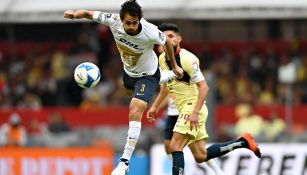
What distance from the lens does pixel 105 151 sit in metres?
20.1

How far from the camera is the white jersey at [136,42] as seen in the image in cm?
1366

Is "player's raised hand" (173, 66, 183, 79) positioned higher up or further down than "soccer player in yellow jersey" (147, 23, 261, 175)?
higher up

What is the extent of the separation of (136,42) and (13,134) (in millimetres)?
12046

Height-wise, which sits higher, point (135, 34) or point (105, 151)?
point (135, 34)

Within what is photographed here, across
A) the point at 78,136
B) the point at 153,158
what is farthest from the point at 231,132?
the point at 153,158

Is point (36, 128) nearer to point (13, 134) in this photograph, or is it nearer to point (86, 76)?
point (13, 134)

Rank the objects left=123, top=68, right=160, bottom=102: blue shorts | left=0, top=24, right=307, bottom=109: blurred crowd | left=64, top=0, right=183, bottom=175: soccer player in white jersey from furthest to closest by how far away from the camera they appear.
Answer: left=0, top=24, right=307, bottom=109: blurred crowd
left=123, top=68, right=160, bottom=102: blue shorts
left=64, top=0, right=183, bottom=175: soccer player in white jersey

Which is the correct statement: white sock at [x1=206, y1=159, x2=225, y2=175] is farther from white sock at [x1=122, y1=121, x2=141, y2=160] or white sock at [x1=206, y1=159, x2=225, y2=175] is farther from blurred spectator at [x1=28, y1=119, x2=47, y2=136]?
blurred spectator at [x1=28, y1=119, x2=47, y2=136]

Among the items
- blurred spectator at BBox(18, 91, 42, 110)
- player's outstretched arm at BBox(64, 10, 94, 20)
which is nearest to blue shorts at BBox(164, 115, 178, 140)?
player's outstretched arm at BBox(64, 10, 94, 20)

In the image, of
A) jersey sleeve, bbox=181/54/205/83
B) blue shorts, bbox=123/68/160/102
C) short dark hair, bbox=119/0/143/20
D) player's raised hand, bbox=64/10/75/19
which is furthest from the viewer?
jersey sleeve, bbox=181/54/205/83

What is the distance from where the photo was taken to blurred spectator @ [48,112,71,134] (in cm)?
2595

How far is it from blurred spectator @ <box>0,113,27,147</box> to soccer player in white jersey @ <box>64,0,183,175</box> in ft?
33.7

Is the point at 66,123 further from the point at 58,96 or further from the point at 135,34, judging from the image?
the point at 135,34

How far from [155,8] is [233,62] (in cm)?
259
